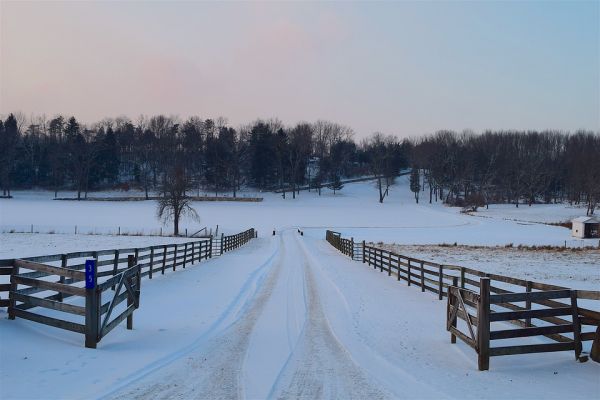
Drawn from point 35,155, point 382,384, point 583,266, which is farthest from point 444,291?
point 35,155

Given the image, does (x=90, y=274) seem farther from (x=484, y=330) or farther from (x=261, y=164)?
(x=261, y=164)

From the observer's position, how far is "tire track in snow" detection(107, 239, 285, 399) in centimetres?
631

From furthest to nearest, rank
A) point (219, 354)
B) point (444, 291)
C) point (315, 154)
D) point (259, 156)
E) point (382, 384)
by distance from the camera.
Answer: point (315, 154) → point (259, 156) → point (444, 291) → point (219, 354) → point (382, 384)

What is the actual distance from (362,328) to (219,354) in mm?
3796

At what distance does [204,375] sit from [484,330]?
14.8 ft

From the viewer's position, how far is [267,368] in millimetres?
7566

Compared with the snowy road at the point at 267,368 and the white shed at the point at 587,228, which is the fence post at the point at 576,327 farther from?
the white shed at the point at 587,228

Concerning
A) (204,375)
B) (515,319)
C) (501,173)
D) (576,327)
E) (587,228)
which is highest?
(501,173)

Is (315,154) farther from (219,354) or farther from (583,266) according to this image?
(219,354)

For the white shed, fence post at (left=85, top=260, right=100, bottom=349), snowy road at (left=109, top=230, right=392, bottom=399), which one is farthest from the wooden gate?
the white shed

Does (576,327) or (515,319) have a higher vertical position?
(515,319)

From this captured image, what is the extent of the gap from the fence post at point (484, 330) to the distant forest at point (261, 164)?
91011 millimetres

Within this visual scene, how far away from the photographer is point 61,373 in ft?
22.9

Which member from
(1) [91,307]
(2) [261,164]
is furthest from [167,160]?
(1) [91,307]
